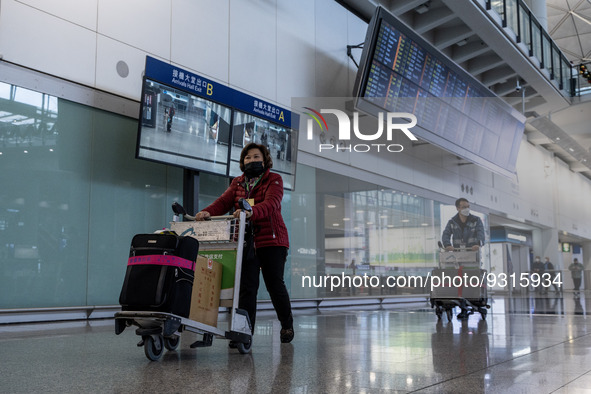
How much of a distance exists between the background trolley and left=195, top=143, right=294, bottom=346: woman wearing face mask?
4.01m

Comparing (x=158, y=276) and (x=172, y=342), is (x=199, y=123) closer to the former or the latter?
(x=172, y=342)

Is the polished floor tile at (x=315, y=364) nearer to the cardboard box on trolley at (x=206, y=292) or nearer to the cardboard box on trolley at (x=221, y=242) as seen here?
the cardboard box on trolley at (x=206, y=292)

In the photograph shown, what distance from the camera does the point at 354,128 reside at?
13.5m

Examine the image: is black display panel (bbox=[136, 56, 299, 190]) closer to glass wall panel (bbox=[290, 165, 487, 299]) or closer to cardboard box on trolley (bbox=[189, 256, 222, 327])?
glass wall panel (bbox=[290, 165, 487, 299])

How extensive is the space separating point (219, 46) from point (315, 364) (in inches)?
287

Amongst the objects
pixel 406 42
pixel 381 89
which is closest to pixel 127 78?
pixel 381 89

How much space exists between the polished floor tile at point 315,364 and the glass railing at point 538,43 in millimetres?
11201

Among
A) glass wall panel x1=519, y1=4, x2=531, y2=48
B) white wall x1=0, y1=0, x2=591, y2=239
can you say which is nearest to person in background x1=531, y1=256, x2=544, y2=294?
white wall x1=0, y1=0, x2=591, y2=239

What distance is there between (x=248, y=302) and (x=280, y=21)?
26.7ft

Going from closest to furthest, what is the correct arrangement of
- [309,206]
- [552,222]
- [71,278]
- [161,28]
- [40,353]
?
[40,353]
[71,278]
[161,28]
[309,206]
[552,222]

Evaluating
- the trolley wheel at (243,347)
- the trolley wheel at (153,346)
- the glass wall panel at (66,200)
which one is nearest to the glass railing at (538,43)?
the glass wall panel at (66,200)

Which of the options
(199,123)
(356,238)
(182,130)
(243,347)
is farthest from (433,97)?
(243,347)

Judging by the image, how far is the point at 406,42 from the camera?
12375mm

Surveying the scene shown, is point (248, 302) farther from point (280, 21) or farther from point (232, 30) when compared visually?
point (280, 21)
